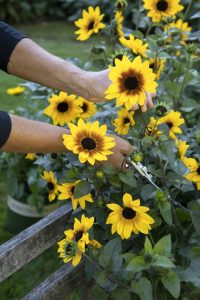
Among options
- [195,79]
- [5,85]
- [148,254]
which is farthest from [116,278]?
[5,85]

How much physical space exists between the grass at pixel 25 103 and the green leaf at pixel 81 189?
85cm

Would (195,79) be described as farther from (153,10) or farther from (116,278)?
(116,278)

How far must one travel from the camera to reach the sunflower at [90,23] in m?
1.90

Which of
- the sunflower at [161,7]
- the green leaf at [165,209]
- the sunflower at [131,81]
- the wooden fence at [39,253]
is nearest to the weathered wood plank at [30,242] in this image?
the wooden fence at [39,253]

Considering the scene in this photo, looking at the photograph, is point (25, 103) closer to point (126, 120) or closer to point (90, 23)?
point (90, 23)

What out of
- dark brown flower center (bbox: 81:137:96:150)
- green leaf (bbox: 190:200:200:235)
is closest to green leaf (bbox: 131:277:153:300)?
green leaf (bbox: 190:200:200:235)

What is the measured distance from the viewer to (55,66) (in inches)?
62.2

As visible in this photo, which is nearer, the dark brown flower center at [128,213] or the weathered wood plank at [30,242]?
the dark brown flower center at [128,213]

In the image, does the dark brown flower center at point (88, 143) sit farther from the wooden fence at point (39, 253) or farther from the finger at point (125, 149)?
the wooden fence at point (39, 253)

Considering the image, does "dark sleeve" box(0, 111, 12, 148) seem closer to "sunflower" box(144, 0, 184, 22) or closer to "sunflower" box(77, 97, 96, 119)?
"sunflower" box(77, 97, 96, 119)

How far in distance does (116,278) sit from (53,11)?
642cm

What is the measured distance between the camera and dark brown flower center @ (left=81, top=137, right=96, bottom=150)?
4.03 ft

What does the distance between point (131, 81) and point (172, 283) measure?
467 millimetres

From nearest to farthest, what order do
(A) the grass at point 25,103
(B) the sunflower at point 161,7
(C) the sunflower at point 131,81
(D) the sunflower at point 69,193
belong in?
(C) the sunflower at point 131,81 → (D) the sunflower at point 69,193 → (B) the sunflower at point 161,7 → (A) the grass at point 25,103
